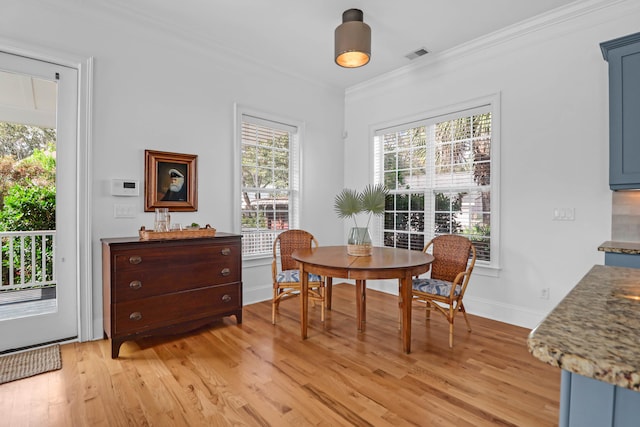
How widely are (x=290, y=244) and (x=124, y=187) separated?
5.79 feet

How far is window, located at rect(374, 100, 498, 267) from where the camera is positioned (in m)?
3.77

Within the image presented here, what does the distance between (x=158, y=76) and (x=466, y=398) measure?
379 centimetres

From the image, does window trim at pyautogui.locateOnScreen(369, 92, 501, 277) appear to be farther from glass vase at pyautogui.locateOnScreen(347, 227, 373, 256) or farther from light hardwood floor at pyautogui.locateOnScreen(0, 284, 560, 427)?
glass vase at pyautogui.locateOnScreen(347, 227, 373, 256)

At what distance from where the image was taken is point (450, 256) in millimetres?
3434

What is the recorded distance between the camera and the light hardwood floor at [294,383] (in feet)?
6.40

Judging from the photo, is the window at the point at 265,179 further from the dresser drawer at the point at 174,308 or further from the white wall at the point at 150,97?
the dresser drawer at the point at 174,308

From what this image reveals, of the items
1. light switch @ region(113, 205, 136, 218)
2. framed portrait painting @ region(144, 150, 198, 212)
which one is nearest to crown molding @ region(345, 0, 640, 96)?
framed portrait painting @ region(144, 150, 198, 212)

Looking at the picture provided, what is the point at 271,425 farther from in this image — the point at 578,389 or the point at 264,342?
the point at 578,389

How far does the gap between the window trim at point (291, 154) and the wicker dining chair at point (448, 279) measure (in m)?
1.95

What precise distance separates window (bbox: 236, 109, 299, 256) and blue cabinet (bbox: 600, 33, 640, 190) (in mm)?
3293

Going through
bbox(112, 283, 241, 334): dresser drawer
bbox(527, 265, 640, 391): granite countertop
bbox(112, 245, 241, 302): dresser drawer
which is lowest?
bbox(112, 283, 241, 334): dresser drawer

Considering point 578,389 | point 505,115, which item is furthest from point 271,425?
point 505,115

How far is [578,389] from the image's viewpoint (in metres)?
0.64

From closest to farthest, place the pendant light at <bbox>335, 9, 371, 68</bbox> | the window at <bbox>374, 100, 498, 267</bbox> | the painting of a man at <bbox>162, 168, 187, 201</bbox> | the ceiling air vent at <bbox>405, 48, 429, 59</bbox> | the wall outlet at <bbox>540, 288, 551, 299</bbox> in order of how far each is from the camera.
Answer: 1. the pendant light at <bbox>335, 9, 371, 68</bbox>
2. the wall outlet at <bbox>540, 288, 551, 299</bbox>
3. the painting of a man at <bbox>162, 168, 187, 201</bbox>
4. the window at <bbox>374, 100, 498, 267</bbox>
5. the ceiling air vent at <bbox>405, 48, 429, 59</bbox>
